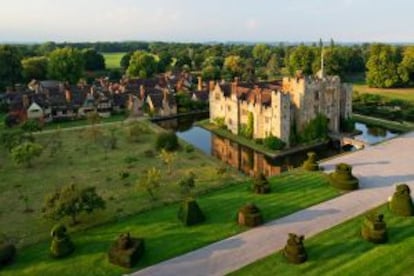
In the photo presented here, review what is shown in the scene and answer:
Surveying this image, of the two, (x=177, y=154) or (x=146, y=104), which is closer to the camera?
(x=177, y=154)

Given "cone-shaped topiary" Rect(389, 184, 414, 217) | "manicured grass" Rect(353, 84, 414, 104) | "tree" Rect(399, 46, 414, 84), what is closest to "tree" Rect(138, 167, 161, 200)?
"cone-shaped topiary" Rect(389, 184, 414, 217)

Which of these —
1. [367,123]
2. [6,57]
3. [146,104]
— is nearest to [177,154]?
[146,104]

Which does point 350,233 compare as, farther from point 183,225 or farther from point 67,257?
point 67,257

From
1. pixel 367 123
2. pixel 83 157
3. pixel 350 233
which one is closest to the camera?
pixel 350 233

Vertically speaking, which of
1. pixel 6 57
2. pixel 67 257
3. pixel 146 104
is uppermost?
pixel 6 57

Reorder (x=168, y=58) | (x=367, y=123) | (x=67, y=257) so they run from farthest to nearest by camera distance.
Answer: (x=168, y=58)
(x=367, y=123)
(x=67, y=257)

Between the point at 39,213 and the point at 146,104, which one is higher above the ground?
the point at 146,104

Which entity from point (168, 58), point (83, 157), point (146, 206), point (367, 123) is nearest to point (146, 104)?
point (83, 157)
